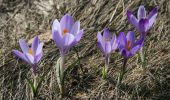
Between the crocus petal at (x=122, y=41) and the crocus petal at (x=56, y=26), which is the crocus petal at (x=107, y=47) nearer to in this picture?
the crocus petal at (x=122, y=41)

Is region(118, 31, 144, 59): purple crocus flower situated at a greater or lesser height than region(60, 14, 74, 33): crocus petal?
lesser

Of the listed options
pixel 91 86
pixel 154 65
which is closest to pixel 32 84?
pixel 91 86

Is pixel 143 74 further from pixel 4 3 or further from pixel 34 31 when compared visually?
pixel 4 3

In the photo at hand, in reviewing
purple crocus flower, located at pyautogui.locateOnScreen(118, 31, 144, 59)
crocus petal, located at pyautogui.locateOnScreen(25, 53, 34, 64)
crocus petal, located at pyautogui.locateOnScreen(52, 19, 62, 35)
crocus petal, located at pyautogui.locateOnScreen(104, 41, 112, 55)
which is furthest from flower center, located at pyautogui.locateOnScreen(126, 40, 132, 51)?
crocus petal, located at pyautogui.locateOnScreen(25, 53, 34, 64)

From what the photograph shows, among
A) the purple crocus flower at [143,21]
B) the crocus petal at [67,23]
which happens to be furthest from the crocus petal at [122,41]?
the crocus petal at [67,23]

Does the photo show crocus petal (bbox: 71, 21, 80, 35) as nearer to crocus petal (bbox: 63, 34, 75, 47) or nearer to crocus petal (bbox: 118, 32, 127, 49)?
crocus petal (bbox: 63, 34, 75, 47)
